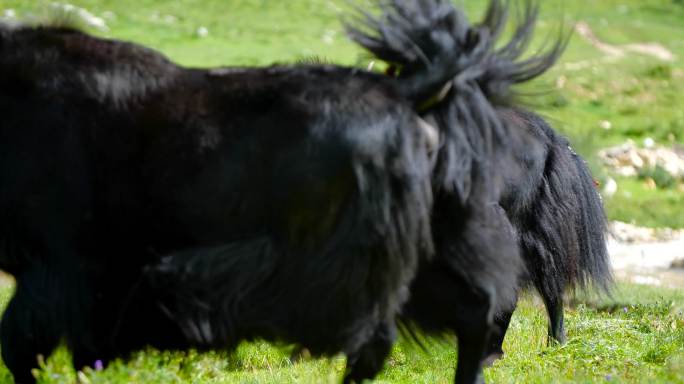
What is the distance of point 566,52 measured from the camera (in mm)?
32688

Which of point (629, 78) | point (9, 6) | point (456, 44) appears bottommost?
point (629, 78)

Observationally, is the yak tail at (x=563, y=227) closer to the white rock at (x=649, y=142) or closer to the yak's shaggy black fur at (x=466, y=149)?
the yak's shaggy black fur at (x=466, y=149)

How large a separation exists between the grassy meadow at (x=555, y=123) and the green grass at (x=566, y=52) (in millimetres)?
58

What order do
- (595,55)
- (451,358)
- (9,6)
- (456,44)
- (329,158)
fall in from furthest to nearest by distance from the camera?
(595,55) < (9,6) < (451,358) < (456,44) < (329,158)

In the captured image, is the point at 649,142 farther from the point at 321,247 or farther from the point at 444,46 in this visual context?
the point at 321,247

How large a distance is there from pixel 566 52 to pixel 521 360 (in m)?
27.5

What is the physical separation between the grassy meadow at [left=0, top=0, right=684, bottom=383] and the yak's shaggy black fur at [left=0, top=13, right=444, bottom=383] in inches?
10.5

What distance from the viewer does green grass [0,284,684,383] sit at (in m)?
4.38

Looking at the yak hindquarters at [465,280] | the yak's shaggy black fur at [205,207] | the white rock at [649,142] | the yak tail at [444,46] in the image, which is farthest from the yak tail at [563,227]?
the white rock at [649,142]

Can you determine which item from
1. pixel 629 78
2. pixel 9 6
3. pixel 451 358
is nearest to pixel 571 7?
pixel 629 78

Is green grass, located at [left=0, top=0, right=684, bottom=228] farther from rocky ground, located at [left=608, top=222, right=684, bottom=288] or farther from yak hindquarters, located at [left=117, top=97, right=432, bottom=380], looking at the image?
yak hindquarters, located at [left=117, top=97, right=432, bottom=380]

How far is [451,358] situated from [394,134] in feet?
8.90

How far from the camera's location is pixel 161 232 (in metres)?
4.44

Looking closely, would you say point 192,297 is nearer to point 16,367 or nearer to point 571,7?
point 16,367
